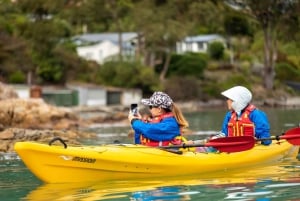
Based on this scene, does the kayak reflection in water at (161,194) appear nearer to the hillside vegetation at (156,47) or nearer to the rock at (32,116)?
the rock at (32,116)

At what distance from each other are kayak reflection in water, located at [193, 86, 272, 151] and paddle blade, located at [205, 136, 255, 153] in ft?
1.79

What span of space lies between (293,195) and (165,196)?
1.54 metres

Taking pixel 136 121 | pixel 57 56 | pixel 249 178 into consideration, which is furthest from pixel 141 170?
pixel 57 56

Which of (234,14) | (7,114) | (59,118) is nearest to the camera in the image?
(7,114)

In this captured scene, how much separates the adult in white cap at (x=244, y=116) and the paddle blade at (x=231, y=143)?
55 cm

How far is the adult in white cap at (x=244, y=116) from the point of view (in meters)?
11.1

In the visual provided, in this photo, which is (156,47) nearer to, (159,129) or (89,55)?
(89,55)

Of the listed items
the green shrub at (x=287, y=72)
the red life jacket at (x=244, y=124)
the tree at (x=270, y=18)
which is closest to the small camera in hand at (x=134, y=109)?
the red life jacket at (x=244, y=124)

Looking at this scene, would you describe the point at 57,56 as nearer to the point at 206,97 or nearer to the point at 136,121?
the point at 206,97

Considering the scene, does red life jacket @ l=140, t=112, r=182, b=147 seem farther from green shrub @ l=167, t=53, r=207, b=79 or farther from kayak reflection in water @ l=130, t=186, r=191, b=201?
green shrub @ l=167, t=53, r=207, b=79

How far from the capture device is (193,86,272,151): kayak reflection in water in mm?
11141

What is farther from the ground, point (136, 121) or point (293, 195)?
point (136, 121)

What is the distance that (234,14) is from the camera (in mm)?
58938

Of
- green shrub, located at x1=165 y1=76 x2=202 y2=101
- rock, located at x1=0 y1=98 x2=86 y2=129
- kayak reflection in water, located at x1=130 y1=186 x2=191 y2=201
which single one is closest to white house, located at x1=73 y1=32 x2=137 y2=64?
green shrub, located at x1=165 y1=76 x2=202 y2=101
